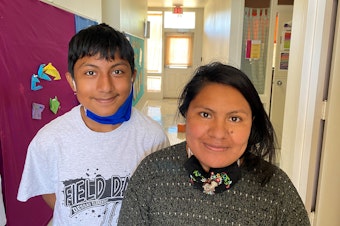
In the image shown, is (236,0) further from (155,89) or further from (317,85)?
(155,89)

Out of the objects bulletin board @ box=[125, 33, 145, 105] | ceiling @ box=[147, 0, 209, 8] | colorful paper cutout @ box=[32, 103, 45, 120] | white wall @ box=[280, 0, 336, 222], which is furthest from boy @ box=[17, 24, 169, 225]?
ceiling @ box=[147, 0, 209, 8]

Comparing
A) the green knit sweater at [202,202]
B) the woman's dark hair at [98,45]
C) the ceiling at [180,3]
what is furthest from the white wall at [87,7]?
the ceiling at [180,3]

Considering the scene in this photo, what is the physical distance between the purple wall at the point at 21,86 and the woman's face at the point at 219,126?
1.13 m

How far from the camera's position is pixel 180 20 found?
9.72m

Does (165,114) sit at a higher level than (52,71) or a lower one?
lower

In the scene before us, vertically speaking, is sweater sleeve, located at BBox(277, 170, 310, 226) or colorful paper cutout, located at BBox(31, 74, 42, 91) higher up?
colorful paper cutout, located at BBox(31, 74, 42, 91)

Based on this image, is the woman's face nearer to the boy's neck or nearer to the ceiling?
the boy's neck

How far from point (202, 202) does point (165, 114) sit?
6.64 metres

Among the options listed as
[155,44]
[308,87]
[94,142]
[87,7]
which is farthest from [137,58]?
[155,44]

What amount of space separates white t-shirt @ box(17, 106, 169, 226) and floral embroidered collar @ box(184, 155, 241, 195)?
0.31m

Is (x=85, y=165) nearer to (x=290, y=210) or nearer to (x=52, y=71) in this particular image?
(x=290, y=210)

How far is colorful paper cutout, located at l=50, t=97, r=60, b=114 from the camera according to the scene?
199 cm

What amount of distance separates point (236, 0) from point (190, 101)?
142 inches

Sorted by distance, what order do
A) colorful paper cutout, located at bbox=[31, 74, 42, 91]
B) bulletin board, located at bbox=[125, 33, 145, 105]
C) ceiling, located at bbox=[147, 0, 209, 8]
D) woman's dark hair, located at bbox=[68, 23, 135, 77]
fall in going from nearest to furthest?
woman's dark hair, located at bbox=[68, 23, 135, 77] < colorful paper cutout, located at bbox=[31, 74, 42, 91] < bulletin board, located at bbox=[125, 33, 145, 105] < ceiling, located at bbox=[147, 0, 209, 8]
